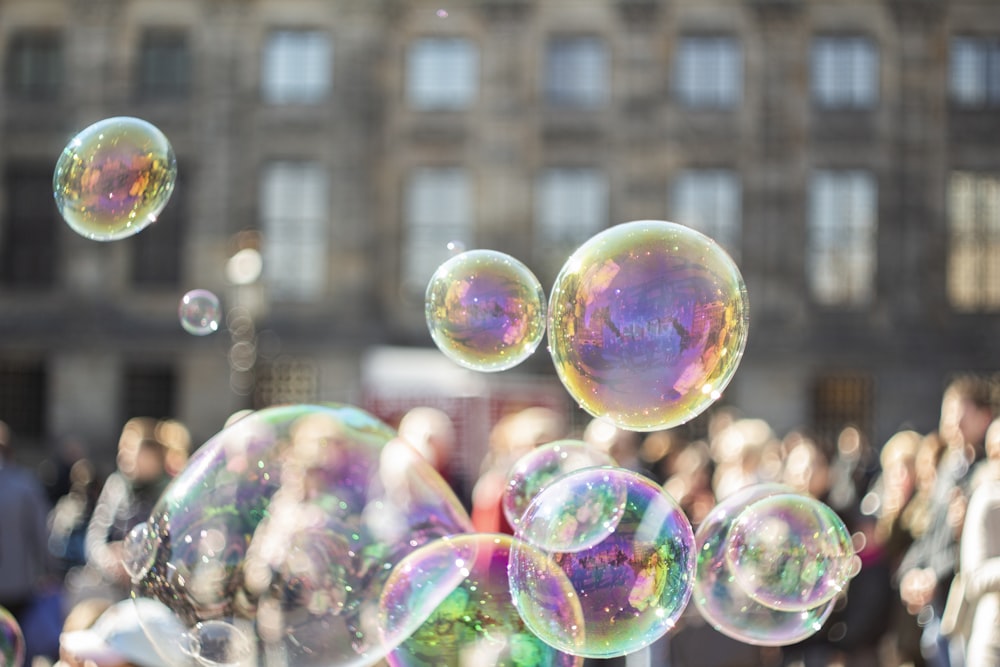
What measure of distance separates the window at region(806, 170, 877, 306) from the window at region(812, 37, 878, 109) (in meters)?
1.52

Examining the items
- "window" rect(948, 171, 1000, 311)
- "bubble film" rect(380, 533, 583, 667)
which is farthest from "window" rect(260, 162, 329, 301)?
"bubble film" rect(380, 533, 583, 667)

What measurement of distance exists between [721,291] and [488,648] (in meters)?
1.63

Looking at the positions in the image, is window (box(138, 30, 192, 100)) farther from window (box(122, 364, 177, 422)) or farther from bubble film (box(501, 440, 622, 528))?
bubble film (box(501, 440, 622, 528))

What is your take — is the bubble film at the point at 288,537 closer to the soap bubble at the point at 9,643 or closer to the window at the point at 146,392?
the soap bubble at the point at 9,643

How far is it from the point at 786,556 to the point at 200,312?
413 centimetres

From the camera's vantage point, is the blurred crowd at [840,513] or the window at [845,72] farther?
the window at [845,72]

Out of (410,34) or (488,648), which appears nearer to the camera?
(488,648)

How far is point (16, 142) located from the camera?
89.4 feet

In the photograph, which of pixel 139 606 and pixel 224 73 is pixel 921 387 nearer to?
pixel 224 73

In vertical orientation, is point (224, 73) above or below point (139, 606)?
above

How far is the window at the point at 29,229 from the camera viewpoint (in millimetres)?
27312

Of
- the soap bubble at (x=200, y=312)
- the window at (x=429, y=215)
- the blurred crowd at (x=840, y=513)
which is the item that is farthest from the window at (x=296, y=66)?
the soap bubble at (x=200, y=312)

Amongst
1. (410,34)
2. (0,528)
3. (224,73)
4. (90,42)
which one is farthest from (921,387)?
(0,528)

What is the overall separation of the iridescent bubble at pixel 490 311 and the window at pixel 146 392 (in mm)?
21231
